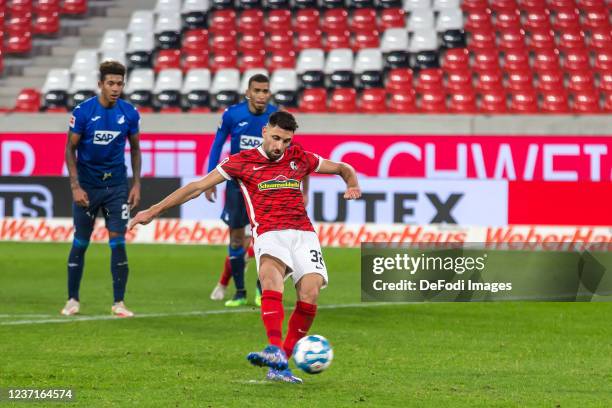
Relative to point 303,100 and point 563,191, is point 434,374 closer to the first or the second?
point 563,191

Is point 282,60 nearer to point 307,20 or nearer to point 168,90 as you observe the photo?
point 307,20

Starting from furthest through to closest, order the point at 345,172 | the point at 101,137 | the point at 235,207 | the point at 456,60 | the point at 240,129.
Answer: the point at 456,60
the point at 235,207
the point at 240,129
the point at 101,137
the point at 345,172

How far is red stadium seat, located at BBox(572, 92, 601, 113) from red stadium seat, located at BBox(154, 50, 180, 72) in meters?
8.07

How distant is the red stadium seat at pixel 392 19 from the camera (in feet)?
85.0

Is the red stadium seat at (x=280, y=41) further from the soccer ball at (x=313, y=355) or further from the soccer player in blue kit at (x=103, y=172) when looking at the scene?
the soccer ball at (x=313, y=355)

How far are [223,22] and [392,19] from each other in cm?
352

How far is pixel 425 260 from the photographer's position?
13.8 meters

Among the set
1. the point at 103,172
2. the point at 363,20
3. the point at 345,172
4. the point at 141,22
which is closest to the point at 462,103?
the point at 363,20

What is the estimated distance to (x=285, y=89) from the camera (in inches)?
942

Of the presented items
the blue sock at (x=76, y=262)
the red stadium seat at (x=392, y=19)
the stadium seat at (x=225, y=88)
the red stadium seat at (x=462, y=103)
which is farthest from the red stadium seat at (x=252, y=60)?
the blue sock at (x=76, y=262)

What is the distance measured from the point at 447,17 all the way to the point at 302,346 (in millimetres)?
18388

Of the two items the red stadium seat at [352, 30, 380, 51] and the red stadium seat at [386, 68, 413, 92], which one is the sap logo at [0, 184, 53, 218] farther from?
the red stadium seat at [352, 30, 380, 51]

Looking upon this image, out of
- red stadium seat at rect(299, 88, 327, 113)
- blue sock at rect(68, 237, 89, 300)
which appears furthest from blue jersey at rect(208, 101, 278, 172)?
red stadium seat at rect(299, 88, 327, 113)

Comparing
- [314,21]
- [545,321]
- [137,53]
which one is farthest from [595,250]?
[137,53]
